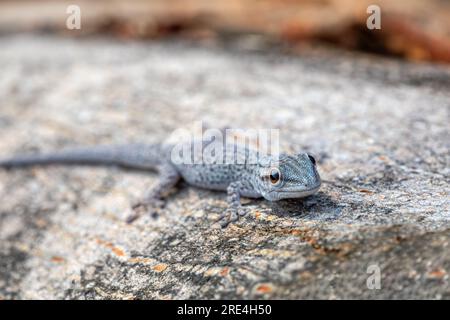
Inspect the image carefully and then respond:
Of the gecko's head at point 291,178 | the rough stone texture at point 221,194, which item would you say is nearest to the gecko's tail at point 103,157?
the rough stone texture at point 221,194

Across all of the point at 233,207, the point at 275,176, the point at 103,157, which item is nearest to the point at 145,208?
the point at 233,207

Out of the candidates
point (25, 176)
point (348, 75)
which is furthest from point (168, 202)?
point (348, 75)

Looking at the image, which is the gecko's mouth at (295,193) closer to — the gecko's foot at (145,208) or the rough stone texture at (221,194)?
the rough stone texture at (221,194)

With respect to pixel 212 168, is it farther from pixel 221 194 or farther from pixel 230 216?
pixel 230 216

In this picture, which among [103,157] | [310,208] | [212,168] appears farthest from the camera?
[103,157]

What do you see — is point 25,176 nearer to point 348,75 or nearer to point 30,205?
point 30,205

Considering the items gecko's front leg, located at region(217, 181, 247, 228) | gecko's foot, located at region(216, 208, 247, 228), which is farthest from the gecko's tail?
gecko's foot, located at region(216, 208, 247, 228)

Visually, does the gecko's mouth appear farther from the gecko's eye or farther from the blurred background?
the blurred background
